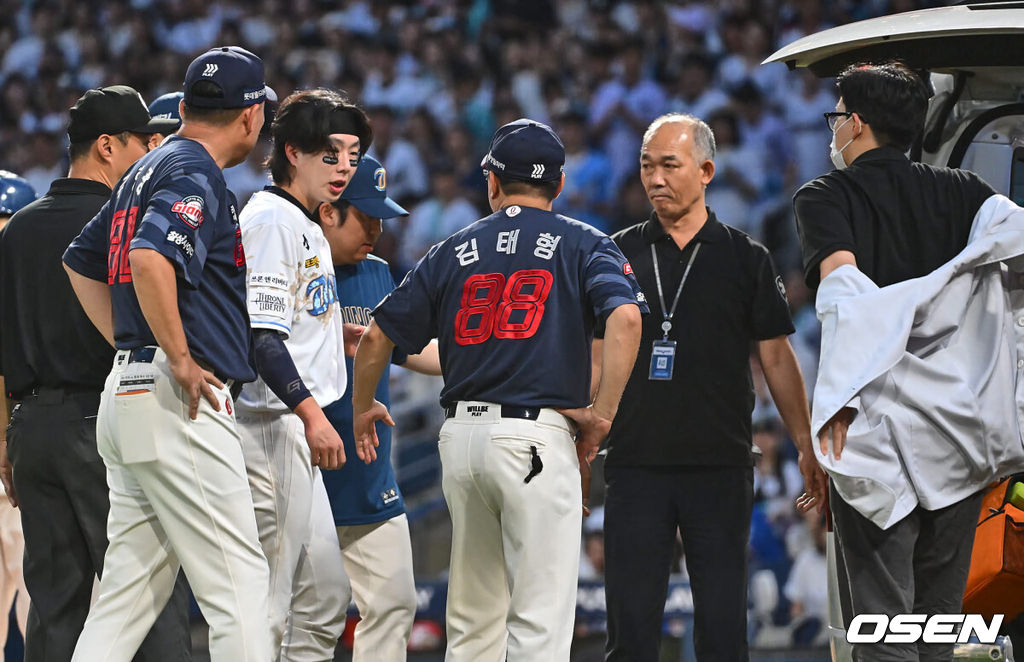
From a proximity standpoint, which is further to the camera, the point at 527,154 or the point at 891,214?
the point at 527,154

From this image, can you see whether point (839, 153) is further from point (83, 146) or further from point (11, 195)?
point (11, 195)

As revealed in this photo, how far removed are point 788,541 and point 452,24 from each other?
726 cm

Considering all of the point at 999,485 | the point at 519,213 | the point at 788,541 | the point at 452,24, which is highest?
the point at 452,24

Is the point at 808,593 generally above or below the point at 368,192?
below

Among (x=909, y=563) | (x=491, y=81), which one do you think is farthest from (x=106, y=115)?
(x=491, y=81)

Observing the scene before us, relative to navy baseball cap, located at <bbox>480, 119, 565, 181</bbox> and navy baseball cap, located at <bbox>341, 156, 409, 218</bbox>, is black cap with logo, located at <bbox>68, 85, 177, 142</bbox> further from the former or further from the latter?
navy baseball cap, located at <bbox>480, 119, 565, 181</bbox>

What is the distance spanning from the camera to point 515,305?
14.5 feet

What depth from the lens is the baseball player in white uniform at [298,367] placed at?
4.56 metres

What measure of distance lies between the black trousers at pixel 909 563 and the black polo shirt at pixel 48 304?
2.80 m

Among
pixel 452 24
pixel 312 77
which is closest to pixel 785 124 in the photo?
pixel 452 24

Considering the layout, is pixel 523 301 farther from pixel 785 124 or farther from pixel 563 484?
pixel 785 124

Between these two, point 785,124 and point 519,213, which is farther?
point 785,124

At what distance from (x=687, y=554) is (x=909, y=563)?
114 cm

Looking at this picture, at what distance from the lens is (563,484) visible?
14.3 ft
